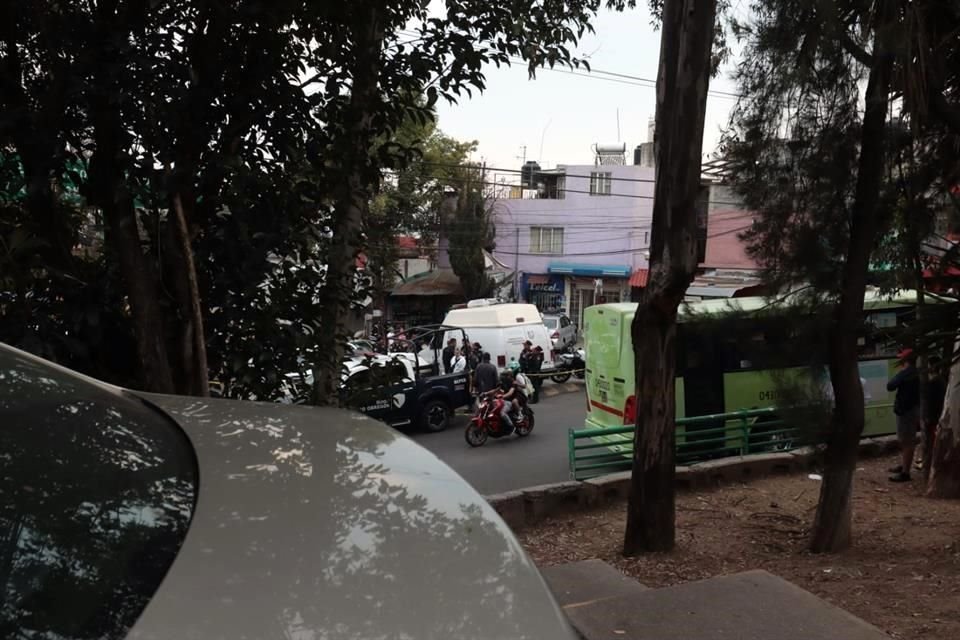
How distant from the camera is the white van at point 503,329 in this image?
74.5ft

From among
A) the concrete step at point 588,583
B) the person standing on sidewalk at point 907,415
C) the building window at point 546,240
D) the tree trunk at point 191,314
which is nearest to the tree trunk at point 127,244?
the tree trunk at point 191,314

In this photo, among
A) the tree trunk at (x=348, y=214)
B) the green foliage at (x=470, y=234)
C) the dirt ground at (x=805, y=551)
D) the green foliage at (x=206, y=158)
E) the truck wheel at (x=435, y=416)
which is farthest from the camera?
the green foliage at (x=470, y=234)

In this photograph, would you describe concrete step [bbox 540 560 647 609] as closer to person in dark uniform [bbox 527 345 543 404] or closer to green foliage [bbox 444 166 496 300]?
person in dark uniform [bbox 527 345 543 404]

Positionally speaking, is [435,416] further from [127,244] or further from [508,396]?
[127,244]

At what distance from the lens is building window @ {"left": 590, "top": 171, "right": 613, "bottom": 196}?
35.2 metres

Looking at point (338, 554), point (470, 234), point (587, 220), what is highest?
point (587, 220)

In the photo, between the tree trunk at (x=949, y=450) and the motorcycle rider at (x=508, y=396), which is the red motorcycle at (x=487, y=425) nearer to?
the motorcycle rider at (x=508, y=396)

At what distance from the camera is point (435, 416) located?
1617cm

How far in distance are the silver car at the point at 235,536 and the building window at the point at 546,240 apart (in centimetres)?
3550

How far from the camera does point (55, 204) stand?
3723mm

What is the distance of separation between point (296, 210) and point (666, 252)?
2798 mm

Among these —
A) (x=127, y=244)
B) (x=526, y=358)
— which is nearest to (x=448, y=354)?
(x=526, y=358)

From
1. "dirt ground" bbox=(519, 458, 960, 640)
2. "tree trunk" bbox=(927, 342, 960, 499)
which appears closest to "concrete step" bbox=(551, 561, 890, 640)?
"dirt ground" bbox=(519, 458, 960, 640)

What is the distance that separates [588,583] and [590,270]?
103 feet
